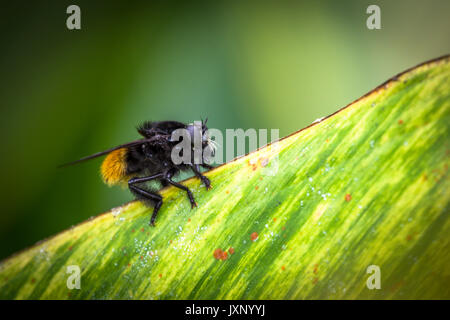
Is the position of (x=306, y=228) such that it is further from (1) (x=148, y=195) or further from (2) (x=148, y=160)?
(2) (x=148, y=160)

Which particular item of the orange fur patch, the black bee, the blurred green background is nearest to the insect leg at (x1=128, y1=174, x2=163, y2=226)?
the black bee

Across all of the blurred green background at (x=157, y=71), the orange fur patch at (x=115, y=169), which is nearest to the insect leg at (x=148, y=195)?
the orange fur patch at (x=115, y=169)

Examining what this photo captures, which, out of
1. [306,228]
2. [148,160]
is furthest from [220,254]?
[148,160]

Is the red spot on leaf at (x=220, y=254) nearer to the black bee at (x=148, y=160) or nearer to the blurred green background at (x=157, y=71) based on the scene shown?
the black bee at (x=148, y=160)

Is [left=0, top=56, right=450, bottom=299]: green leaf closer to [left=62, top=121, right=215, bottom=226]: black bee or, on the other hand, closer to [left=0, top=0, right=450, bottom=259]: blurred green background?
[left=62, top=121, right=215, bottom=226]: black bee

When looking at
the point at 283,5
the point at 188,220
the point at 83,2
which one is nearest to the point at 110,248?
the point at 188,220

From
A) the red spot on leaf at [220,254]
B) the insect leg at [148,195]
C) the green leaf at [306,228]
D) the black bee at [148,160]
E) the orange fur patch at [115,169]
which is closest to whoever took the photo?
the green leaf at [306,228]
